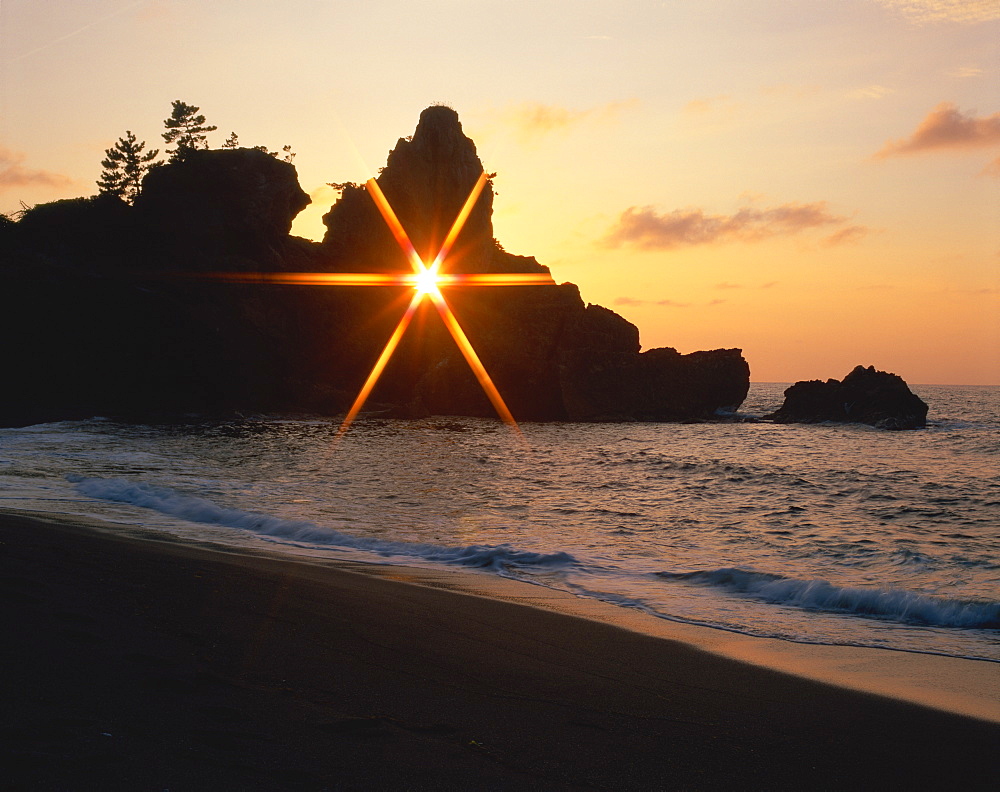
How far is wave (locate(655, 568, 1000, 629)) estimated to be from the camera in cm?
774

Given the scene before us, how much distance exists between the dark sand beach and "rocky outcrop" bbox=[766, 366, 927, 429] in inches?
2044

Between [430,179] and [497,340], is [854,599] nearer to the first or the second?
[497,340]

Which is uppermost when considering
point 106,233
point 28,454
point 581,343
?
point 106,233

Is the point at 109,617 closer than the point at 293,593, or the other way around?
the point at 109,617

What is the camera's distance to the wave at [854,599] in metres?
7.74

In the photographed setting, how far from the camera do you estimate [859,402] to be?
56719 mm

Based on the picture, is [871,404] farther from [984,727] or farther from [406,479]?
[984,727]

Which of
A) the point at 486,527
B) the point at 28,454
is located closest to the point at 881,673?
the point at 486,527

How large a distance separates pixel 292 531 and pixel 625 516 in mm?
6361

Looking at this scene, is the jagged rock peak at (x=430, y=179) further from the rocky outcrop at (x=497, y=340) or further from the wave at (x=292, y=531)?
the wave at (x=292, y=531)

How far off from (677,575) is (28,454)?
20471mm

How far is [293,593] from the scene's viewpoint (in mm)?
6652

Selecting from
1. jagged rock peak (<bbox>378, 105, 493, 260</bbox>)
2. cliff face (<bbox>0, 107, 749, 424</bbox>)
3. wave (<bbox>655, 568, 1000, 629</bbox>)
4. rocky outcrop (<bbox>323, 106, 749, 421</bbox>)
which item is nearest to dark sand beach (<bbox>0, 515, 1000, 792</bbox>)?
wave (<bbox>655, 568, 1000, 629</bbox>)

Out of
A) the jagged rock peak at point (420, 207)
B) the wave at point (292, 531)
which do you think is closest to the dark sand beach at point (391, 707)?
the wave at point (292, 531)
